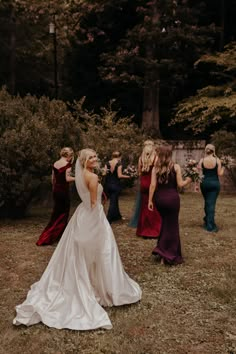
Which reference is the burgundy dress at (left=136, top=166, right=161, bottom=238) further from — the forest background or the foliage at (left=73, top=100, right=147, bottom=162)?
the foliage at (left=73, top=100, right=147, bottom=162)

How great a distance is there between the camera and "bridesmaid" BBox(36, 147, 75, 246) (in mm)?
10078

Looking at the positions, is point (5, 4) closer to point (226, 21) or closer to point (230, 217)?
point (226, 21)

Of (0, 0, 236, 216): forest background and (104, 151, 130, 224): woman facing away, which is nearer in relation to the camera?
(104, 151, 130, 224): woman facing away

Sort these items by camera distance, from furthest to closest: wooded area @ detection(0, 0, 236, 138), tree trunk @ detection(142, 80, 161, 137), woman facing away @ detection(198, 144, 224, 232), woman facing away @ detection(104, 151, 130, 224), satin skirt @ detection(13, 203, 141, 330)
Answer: tree trunk @ detection(142, 80, 161, 137), wooded area @ detection(0, 0, 236, 138), woman facing away @ detection(104, 151, 130, 224), woman facing away @ detection(198, 144, 224, 232), satin skirt @ detection(13, 203, 141, 330)

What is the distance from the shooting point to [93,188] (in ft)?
19.8

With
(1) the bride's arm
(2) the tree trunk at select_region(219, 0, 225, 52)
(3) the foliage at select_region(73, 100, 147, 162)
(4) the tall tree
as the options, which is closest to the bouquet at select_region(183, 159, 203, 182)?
(1) the bride's arm

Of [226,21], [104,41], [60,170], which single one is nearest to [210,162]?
[60,170]

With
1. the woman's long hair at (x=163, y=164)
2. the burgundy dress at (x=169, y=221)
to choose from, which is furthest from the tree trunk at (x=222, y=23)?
the burgundy dress at (x=169, y=221)

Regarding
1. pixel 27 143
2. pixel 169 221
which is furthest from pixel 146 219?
pixel 27 143

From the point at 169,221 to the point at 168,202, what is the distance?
1.15 ft

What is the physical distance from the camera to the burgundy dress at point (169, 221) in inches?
321

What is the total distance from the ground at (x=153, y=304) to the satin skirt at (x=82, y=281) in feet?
0.65

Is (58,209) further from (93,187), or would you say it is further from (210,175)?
(93,187)

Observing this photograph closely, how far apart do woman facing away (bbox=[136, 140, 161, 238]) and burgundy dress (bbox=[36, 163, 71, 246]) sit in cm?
185
